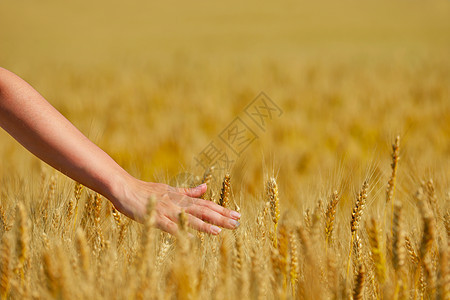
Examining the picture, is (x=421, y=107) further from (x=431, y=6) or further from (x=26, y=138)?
(x=431, y=6)

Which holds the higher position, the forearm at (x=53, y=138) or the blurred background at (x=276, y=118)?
the blurred background at (x=276, y=118)

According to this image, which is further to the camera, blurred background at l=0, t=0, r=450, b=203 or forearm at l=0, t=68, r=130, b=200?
blurred background at l=0, t=0, r=450, b=203

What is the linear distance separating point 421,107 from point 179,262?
4324 millimetres

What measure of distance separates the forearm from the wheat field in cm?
8

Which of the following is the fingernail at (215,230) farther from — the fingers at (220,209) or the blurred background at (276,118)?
the blurred background at (276,118)

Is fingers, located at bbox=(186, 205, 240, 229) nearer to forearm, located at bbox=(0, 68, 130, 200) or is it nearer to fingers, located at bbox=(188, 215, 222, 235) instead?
fingers, located at bbox=(188, 215, 222, 235)

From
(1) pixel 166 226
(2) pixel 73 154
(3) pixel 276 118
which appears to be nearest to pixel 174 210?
(1) pixel 166 226

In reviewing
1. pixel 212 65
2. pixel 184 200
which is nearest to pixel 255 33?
pixel 212 65

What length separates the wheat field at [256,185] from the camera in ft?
2.38

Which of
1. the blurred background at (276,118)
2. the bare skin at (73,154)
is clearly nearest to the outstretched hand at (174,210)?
the bare skin at (73,154)

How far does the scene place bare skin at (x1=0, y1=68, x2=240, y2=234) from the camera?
3.25 feet

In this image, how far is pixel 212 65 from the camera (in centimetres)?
842

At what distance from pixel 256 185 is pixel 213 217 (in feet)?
4.81

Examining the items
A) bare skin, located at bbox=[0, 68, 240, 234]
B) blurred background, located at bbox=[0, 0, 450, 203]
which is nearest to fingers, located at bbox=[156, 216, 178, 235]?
bare skin, located at bbox=[0, 68, 240, 234]
